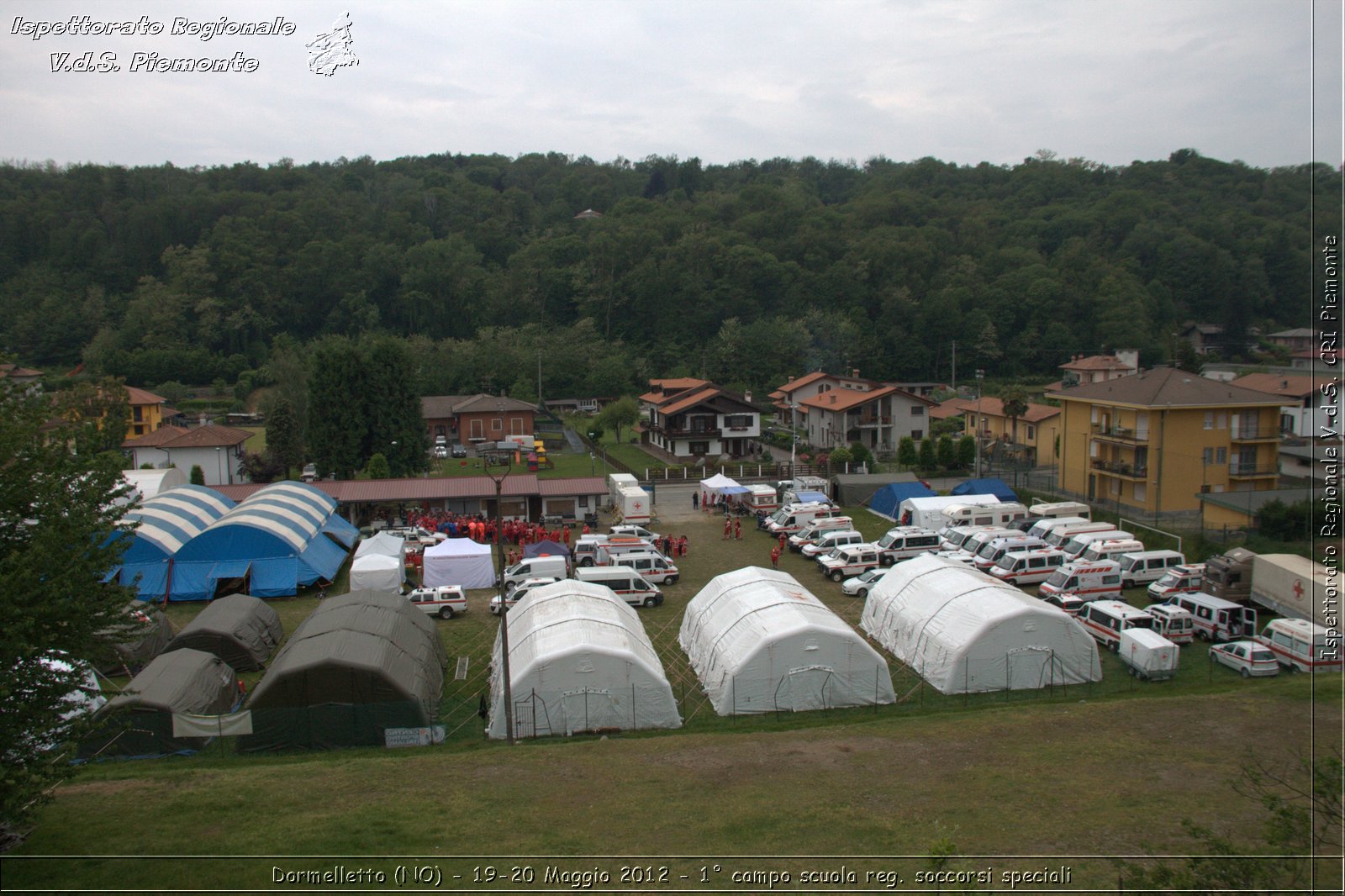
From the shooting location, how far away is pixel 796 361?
6275 cm

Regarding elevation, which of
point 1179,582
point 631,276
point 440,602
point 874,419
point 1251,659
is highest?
point 631,276

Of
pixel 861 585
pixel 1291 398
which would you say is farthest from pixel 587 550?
pixel 1291 398

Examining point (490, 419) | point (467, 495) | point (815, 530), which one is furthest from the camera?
point (490, 419)

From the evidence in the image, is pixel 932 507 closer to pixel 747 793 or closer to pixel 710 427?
pixel 710 427


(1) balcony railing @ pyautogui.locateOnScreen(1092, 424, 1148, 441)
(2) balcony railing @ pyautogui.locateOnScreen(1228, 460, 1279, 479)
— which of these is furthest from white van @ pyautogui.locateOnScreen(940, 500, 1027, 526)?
(2) balcony railing @ pyautogui.locateOnScreen(1228, 460, 1279, 479)

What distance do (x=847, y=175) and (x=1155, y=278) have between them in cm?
6198

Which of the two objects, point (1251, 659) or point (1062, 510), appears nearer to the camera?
point (1251, 659)

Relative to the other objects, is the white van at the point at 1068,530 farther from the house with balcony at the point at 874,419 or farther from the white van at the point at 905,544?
the house with balcony at the point at 874,419

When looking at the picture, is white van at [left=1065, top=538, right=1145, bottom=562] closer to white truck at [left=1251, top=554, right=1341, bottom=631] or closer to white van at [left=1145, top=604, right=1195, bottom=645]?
white truck at [left=1251, top=554, right=1341, bottom=631]

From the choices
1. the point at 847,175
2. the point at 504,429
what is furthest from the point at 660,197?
the point at 504,429

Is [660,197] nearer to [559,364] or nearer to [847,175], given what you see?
[847,175]

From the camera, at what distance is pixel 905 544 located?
2352cm

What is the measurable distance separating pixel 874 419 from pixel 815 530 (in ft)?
62.7

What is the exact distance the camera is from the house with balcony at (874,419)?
43375mm
